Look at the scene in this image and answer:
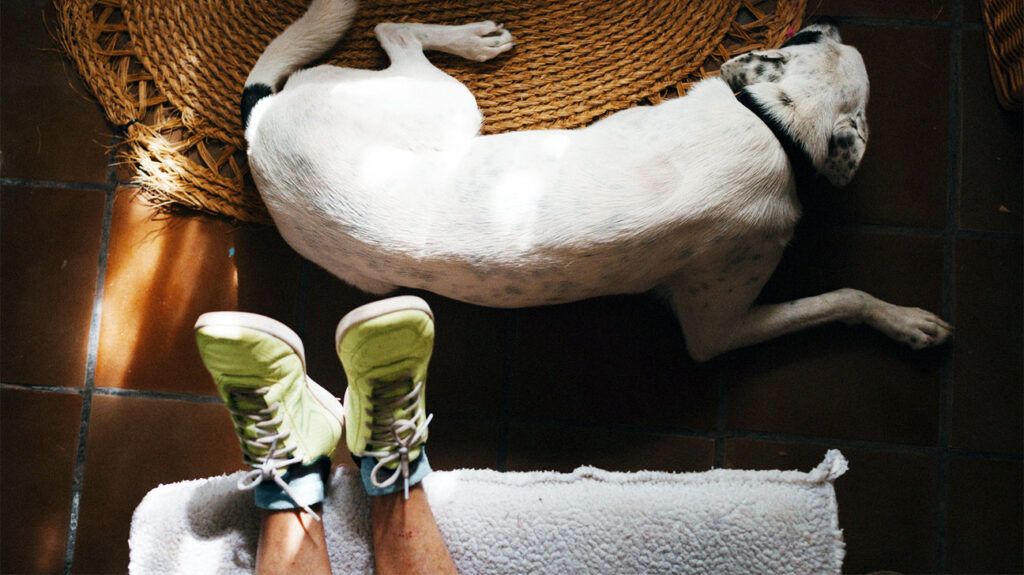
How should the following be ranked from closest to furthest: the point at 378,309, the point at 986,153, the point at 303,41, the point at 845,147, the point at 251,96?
the point at 378,309 < the point at 845,147 < the point at 251,96 < the point at 303,41 < the point at 986,153

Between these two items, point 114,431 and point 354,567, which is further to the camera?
point 114,431

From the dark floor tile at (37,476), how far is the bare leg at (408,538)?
811 mm

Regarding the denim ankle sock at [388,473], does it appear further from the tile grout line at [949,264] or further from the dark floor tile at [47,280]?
the tile grout line at [949,264]

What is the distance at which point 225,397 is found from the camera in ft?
4.66

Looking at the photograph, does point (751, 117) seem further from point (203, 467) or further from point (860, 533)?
point (203, 467)

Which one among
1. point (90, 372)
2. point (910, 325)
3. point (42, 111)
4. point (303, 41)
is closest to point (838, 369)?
point (910, 325)

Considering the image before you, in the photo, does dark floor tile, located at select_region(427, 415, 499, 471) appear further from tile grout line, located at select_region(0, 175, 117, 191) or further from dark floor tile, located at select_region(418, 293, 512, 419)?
tile grout line, located at select_region(0, 175, 117, 191)

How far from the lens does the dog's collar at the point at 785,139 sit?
137cm

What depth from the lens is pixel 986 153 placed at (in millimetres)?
1766

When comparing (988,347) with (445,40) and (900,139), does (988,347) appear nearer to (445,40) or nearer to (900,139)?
(900,139)

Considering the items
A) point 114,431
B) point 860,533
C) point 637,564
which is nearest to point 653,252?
point 637,564

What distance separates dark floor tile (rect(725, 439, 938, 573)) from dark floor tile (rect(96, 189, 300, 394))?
110 centimetres

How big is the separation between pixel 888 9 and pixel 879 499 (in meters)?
1.10

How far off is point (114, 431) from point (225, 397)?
523 mm
